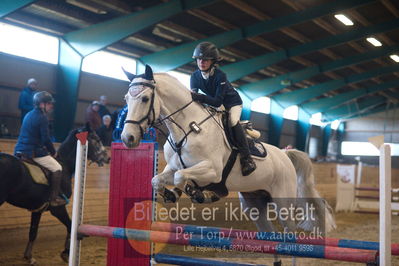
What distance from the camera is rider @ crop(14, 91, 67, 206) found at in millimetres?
4531

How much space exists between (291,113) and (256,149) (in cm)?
1548

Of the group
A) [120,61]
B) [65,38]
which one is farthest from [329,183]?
[65,38]

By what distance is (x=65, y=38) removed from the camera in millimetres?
8805

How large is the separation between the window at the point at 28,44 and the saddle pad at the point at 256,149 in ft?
19.0

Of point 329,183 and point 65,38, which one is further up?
point 65,38

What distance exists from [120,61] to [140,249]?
773 cm

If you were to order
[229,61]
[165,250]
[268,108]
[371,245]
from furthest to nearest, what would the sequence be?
Answer: [268,108]
[229,61]
[165,250]
[371,245]

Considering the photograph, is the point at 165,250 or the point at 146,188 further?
the point at 165,250

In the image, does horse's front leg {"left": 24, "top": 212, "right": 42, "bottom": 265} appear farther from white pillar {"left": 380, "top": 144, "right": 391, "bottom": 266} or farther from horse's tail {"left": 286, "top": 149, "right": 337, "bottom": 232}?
white pillar {"left": 380, "top": 144, "right": 391, "bottom": 266}

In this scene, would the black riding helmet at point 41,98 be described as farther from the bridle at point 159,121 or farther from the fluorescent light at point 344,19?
the fluorescent light at point 344,19

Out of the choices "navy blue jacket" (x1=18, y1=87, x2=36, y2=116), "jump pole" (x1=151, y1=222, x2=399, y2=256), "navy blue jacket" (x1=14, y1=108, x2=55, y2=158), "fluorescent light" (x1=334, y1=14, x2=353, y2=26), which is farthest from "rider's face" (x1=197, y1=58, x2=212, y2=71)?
"fluorescent light" (x1=334, y1=14, x2=353, y2=26)

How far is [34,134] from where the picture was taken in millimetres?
4578

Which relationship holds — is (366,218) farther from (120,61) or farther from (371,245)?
(371,245)

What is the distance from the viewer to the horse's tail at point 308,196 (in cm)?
432
